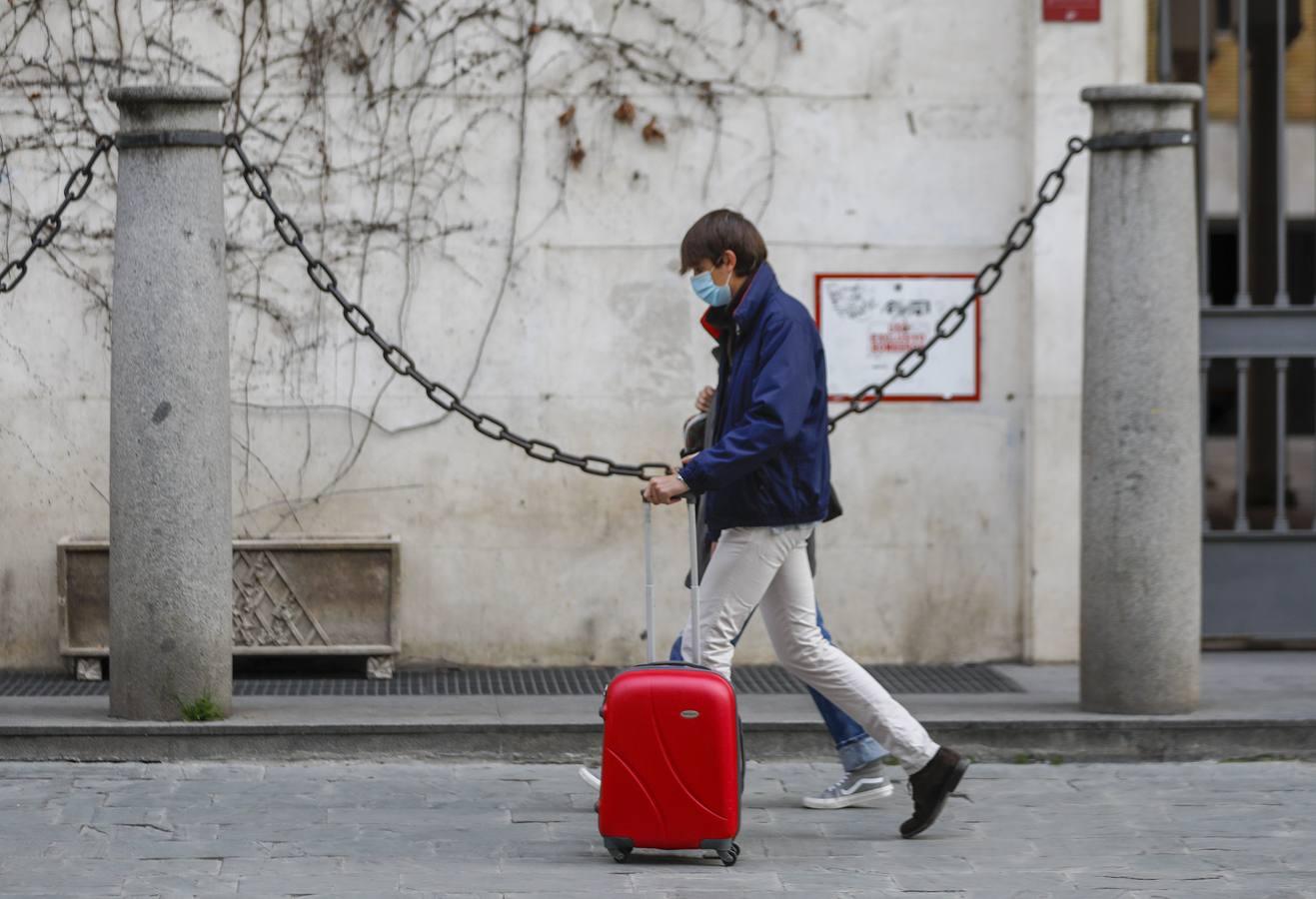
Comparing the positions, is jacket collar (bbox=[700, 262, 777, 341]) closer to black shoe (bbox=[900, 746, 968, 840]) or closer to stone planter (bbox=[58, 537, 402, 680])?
black shoe (bbox=[900, 746, 968, 840])

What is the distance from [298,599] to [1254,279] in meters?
4.33

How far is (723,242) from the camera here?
6.24 meters

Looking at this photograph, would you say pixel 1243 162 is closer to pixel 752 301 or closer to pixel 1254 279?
pixel 1254 279

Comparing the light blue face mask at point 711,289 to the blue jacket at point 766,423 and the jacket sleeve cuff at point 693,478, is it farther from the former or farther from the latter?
the jacket sleeve cuff at point 693,478

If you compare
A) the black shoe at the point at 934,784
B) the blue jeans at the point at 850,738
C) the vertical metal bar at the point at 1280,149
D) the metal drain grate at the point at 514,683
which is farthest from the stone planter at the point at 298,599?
the vertical metal bar at the point at 1280,149

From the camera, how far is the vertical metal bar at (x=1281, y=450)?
9.27 meters

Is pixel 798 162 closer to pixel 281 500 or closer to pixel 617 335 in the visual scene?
pixel 617 335

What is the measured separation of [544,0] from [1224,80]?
117 inches

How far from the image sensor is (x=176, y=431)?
731cm

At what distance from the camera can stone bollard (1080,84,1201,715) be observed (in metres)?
7.53

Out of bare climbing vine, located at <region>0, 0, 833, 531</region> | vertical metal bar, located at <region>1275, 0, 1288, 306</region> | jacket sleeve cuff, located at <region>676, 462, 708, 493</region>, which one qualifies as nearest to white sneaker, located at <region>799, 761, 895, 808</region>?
jacket sleeve cuff, located at <region>676, 462, 708, 493</region>

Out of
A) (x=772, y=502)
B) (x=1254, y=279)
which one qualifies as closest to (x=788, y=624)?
(x=772, y=502)

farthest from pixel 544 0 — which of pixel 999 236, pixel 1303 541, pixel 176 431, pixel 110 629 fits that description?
pixel 1303 541

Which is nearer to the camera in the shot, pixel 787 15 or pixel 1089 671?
pixel 1089 671
